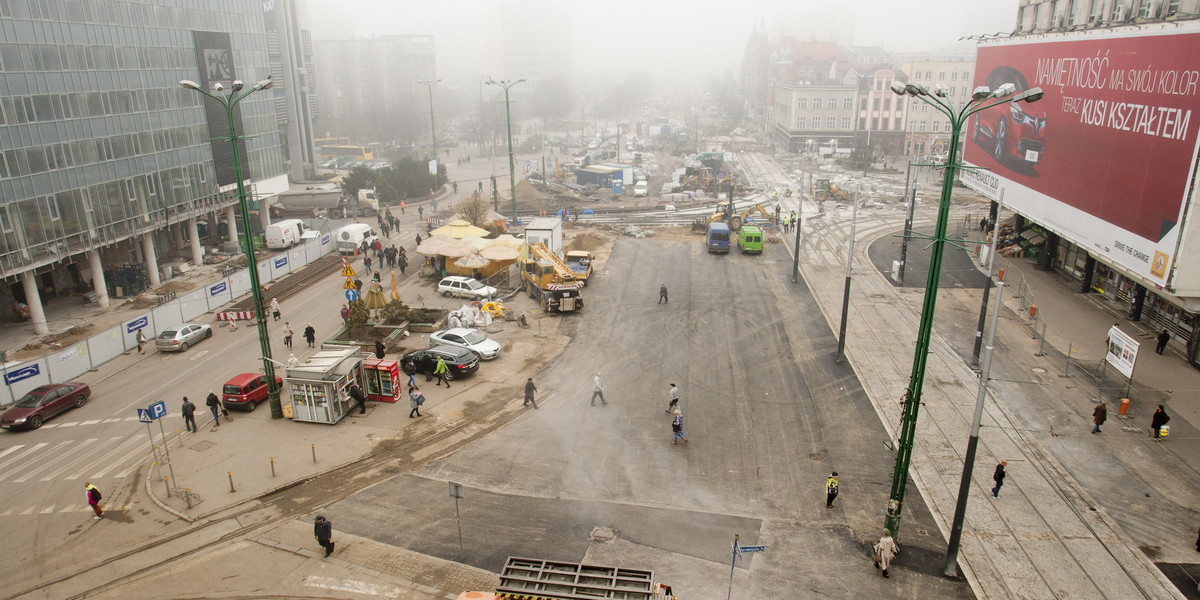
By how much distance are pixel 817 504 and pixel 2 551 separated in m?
20.5

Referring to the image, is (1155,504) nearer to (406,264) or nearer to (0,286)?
(406,264)

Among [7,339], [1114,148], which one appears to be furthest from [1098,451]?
[7,339]

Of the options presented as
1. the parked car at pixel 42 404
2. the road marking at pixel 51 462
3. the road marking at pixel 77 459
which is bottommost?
the road marking at pixel 51 462

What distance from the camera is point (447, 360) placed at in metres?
26.9

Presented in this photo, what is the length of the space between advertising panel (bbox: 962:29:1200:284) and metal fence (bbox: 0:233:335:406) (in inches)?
1474

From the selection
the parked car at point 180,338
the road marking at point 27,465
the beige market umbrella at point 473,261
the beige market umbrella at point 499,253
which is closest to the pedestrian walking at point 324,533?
the road marking at point 27,465

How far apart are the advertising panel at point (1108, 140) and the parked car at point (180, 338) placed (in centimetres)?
3573

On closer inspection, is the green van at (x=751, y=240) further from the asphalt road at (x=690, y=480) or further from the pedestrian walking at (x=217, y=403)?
the pedestrian walking at (x=217, y=403)

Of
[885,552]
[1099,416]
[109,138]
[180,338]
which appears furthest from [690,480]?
[109,138]

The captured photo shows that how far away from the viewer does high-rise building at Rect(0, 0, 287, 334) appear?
31766 mm

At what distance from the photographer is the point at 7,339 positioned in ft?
105

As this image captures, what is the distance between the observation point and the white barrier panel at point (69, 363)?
1056 inches

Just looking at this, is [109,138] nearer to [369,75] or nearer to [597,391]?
[597,391]

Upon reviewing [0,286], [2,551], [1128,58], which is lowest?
[2,551]
